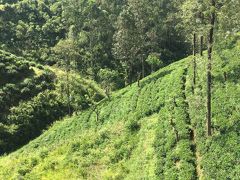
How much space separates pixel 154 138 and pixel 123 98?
19568mm

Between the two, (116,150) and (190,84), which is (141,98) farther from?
(116,150)

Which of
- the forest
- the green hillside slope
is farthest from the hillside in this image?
the green hillside slope

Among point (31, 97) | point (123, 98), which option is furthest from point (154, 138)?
point (31, 97)

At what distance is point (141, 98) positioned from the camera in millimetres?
59750

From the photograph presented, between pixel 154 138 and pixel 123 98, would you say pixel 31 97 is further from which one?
pixel 154 138

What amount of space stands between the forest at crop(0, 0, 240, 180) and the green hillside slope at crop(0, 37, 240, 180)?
0.42ft

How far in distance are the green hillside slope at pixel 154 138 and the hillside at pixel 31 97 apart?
8207 mm

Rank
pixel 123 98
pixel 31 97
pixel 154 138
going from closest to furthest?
pixel 154 138 → pixel 123 98 → pixel 31 97

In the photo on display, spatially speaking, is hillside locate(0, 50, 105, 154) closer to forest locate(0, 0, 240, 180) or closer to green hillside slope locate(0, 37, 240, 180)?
forest locate(0, 0, 240, 180)

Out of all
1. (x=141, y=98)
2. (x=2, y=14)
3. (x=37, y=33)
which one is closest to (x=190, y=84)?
(x=141, y=98)

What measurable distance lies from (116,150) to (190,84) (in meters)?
14.7

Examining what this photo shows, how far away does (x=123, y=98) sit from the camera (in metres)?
64.2

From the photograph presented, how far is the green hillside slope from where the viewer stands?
123 ft

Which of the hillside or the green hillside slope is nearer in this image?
the green hillside slope
